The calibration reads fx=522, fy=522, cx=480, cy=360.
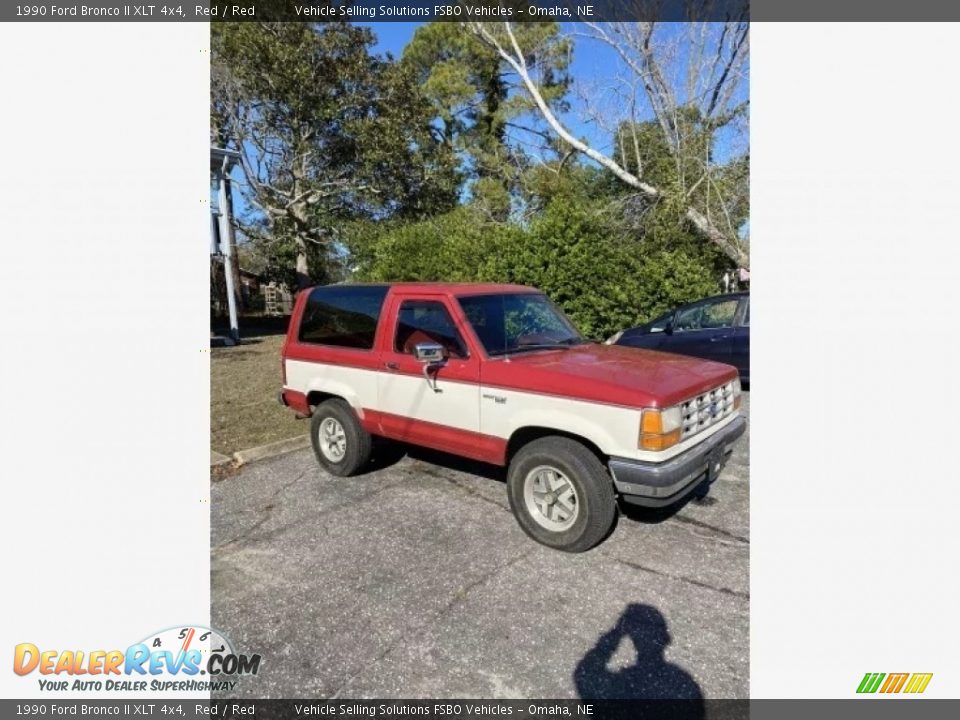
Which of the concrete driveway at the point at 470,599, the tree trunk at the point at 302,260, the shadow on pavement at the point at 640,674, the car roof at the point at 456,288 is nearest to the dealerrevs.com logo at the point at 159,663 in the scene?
the concrete driveway at the point at 470,599

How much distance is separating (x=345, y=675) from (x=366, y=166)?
21.2m

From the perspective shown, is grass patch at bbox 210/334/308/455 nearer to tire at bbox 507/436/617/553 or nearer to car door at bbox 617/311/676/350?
tire at bbox 507/436/617/553

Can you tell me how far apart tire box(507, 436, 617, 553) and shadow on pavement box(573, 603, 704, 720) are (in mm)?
663

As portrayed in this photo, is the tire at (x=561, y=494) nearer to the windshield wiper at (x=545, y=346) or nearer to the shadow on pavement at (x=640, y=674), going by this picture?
the shadow on pavement at (x=640, y=674)

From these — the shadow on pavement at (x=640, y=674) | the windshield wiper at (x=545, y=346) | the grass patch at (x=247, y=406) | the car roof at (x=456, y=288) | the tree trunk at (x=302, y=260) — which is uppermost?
the tree trunk at (x=302, y=260)

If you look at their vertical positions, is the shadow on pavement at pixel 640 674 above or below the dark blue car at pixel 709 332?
below

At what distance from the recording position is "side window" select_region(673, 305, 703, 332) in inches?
302

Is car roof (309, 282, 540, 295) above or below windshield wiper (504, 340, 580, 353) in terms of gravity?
above

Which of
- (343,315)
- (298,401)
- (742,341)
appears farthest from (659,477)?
(742,341)

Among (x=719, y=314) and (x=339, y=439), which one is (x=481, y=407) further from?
(x=719, y=314)

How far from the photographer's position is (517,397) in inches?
139

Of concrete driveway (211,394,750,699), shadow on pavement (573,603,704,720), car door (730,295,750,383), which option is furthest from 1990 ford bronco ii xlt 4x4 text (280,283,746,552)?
car door (730,295,750,383)
